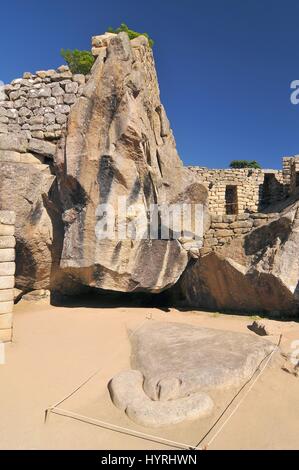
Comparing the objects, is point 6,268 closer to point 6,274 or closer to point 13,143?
point 6,274

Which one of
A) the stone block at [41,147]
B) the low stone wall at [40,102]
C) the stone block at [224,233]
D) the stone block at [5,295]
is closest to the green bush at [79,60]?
the low stone wall at [40,102]

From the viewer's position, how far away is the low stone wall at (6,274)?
4.62 m

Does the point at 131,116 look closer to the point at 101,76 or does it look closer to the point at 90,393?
the point at 101,76

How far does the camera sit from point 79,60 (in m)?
12.3

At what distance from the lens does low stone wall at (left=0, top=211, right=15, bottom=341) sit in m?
4.62

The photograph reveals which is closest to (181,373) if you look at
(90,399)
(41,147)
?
(90,399)

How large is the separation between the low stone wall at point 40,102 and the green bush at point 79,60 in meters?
4.63

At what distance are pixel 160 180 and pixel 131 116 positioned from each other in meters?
1.43

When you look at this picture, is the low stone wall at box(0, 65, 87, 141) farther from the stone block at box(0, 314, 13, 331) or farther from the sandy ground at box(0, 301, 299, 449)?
the sandy ground at box(0, 301, 299, 449)

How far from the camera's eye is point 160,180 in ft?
22.2

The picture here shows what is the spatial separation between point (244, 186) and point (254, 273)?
851 cm

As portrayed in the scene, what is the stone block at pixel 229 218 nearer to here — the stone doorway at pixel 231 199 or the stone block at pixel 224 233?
the stone block at pixel 224 233

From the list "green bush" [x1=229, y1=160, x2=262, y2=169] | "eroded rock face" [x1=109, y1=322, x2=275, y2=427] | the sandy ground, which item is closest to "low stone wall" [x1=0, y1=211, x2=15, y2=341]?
the sandy ground
